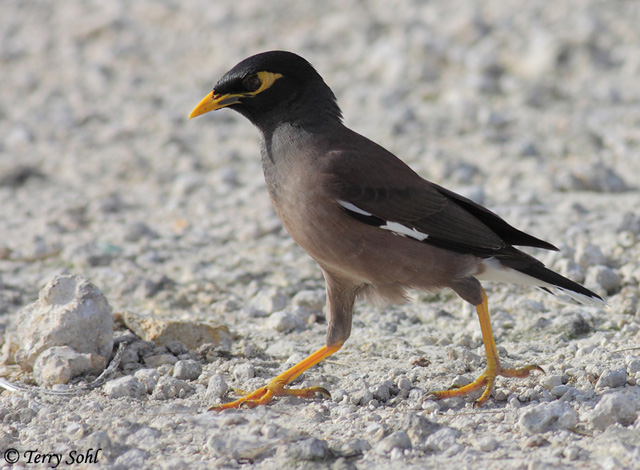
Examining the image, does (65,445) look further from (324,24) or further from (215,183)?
(324,24)

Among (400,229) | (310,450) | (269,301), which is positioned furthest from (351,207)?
(269,301)

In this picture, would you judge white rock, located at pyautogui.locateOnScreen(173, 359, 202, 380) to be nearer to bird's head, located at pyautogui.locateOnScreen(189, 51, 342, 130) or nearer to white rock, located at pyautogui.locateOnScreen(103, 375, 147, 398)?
white rock, located at pyautogui.locateOnScreen(103, 375, 147, 398)

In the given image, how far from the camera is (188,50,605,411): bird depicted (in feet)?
16.1

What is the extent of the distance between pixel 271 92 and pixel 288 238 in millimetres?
2470

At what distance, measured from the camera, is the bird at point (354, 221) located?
16.1ft

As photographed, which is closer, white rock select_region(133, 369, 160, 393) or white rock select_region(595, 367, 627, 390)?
white rock select_region(595, 367, 627, 390)

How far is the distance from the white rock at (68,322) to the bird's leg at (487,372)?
2052 millimetres

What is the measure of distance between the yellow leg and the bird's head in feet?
4.74

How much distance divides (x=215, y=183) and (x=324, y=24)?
4.87 metres

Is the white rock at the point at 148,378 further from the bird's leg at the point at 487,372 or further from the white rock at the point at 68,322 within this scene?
the bird's leg at the point at 487,372

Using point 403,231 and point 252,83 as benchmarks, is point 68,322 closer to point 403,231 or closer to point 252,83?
point 252,83

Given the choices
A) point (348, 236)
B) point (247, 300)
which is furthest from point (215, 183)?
point (348, 236)

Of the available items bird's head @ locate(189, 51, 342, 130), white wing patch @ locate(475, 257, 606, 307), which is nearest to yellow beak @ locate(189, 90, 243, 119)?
bird's head @ locate(189, 51, 342, 130)

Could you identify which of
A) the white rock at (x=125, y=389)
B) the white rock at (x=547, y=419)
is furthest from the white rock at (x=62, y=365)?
the white rock at (x=547, y=419)
